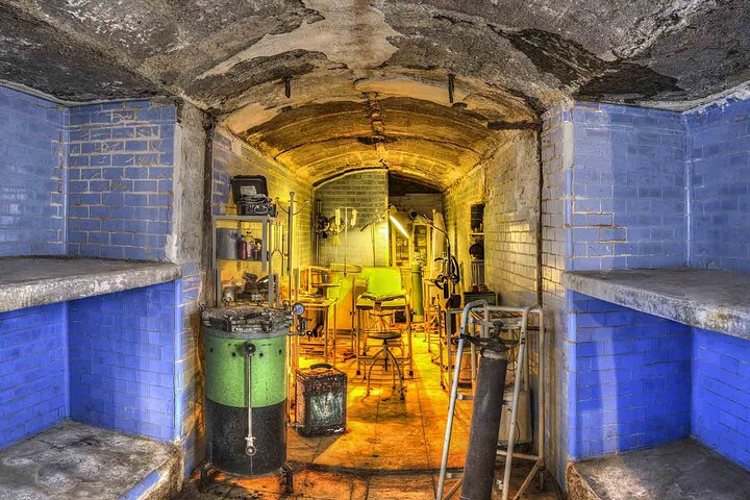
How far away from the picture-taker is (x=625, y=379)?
332 cm

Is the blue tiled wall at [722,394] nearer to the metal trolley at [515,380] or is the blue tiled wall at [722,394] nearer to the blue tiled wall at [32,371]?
the metal trolley at [515,380]

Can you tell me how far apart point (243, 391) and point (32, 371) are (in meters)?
1.54

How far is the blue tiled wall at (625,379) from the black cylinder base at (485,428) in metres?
0.60

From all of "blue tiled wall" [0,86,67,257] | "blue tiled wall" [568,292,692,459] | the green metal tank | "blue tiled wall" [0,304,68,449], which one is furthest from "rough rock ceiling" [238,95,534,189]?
"blue tiled wall" [0,304,68,449]

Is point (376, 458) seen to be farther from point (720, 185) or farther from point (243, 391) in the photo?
point (720, 185)

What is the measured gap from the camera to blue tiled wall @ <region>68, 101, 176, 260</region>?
3.45m

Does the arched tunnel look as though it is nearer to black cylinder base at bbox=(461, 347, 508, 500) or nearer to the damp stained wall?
black cylinder base at bbox=(461, 347, 508, 500)

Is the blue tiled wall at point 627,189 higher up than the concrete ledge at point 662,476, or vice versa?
the blue tiled wall at point 627,189

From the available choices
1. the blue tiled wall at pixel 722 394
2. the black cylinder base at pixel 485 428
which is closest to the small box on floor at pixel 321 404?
the black cylinder base at pixel 485 428

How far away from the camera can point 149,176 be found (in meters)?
3.47

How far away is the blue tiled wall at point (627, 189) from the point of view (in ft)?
10.9

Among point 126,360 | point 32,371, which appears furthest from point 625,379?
point 32,371

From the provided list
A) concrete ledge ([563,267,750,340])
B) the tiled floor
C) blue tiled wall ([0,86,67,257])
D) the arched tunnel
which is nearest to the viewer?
concrete ledge ([563,267,750,340])

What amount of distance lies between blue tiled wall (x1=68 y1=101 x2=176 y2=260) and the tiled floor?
1992mm
